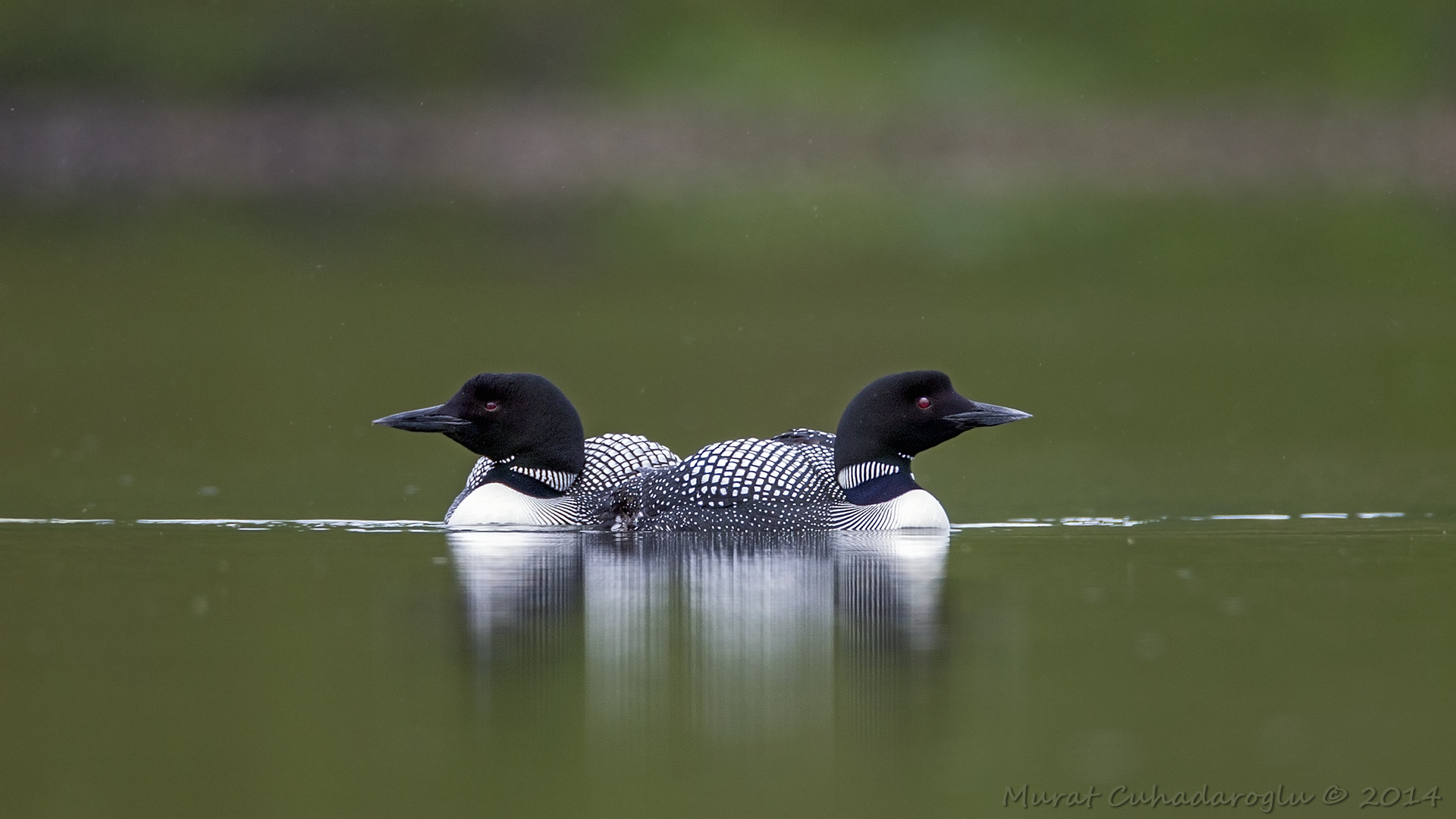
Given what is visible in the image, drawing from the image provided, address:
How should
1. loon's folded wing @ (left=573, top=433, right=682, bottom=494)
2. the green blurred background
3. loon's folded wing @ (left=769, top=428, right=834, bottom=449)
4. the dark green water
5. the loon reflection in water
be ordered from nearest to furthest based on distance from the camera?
the dark green water → the loon reflection in water → loon's folded wing @ (left=573, top=433, right=682, bottom=494) → loon's folded wing @ (left=769, top=428, right=834, bottom=449) → the green blurred background

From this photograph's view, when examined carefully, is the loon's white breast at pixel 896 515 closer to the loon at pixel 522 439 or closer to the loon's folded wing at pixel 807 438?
the loon's folded wing at pixel 807 438

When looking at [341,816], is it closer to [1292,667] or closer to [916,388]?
[1292,667]

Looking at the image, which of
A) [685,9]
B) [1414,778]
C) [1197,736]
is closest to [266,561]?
[1197,736]

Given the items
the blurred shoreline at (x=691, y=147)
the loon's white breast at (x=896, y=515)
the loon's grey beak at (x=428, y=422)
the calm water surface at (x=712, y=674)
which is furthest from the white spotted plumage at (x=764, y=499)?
the blurred shoreline at (x=691, y=147)

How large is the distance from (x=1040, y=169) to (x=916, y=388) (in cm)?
3146

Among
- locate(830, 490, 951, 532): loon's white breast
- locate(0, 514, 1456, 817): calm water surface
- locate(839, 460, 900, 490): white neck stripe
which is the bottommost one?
locate(0, 514, 1456, 817): calm water surface

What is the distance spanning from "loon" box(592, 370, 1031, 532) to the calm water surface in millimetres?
329

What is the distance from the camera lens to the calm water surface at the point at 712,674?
379 centimetres

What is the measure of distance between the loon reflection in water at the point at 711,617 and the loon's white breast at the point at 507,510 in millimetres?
115

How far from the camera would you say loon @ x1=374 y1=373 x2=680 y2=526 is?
721 centimetres

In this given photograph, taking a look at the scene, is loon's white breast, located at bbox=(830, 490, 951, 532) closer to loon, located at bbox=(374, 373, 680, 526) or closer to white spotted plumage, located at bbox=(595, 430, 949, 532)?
white spotted plumage, located at bbox=(595, 430, 949, 532)

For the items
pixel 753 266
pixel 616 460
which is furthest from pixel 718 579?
pixel 753 266

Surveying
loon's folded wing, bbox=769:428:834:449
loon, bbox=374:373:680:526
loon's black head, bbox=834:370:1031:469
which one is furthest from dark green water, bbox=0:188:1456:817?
loon's folded wing, bbox=769:428:834:449

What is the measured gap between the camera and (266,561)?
20.4 feet
